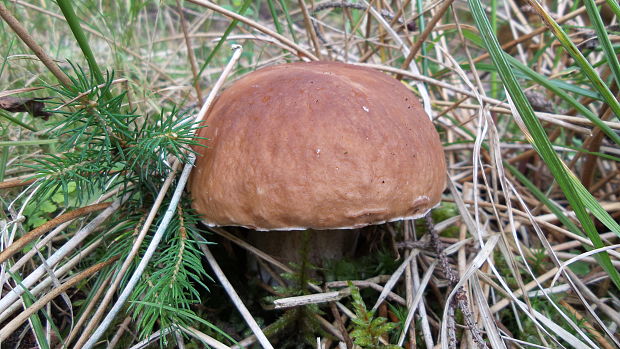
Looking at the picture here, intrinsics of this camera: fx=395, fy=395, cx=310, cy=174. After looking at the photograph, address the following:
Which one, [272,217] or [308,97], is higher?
[308,97]

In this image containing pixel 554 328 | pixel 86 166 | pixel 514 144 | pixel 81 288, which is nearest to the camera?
pixel 86 166

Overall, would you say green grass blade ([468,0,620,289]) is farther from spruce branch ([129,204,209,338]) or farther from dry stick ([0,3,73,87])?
dry stick ([0,3,73,87])

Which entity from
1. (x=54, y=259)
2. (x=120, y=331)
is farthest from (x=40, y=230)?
(x=120, y=331)

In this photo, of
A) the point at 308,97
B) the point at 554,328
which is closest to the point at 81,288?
the point at 308,97

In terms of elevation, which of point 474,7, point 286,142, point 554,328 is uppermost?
point 474,7

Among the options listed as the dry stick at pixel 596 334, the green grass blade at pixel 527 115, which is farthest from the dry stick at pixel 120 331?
the dry stick at pixel 596 334

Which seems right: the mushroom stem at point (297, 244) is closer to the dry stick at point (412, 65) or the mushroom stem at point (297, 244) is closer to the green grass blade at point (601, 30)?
the dry stick at point (412, 65)

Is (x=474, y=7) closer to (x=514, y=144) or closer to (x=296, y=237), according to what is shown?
(x=296, y=237)
